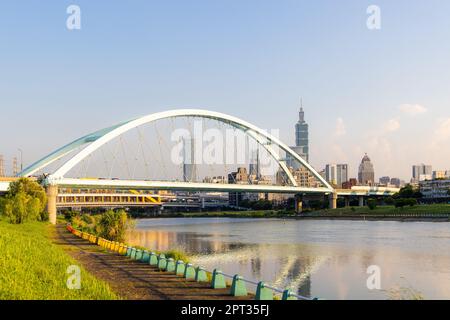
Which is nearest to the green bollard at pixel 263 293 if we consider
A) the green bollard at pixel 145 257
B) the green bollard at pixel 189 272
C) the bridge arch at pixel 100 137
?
the green bollard at pixel 189 272

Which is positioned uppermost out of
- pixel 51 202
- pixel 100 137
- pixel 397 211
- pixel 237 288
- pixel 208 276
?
pixel 100 137

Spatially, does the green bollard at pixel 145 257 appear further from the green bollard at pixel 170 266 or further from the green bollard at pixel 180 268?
the green bollard at pixel 180 268

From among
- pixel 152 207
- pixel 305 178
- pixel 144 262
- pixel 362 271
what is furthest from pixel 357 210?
pixel 305 178

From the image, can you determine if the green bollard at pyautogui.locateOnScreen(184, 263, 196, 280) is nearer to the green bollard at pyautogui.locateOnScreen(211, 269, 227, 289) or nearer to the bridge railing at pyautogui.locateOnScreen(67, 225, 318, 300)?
the bridge railing at pyautogui.locateOnScreen(67, 225, 318, 300)

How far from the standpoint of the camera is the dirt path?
40.2ft

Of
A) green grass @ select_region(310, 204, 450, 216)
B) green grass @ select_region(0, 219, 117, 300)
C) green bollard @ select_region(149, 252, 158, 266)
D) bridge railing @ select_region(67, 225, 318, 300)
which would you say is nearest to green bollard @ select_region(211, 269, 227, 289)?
bridge railing @ select_region(67, 225, 318, 300)

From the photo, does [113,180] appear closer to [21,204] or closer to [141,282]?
[21,204]

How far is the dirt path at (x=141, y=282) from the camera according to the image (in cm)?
1224

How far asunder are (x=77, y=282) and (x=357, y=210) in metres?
83.0

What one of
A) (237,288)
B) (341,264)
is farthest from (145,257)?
(341,264)

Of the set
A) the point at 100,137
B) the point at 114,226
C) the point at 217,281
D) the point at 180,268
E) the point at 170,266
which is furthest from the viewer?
the point at 100,137

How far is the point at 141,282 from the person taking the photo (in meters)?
14.0

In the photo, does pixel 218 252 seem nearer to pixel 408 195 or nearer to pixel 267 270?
pixel 267 270
